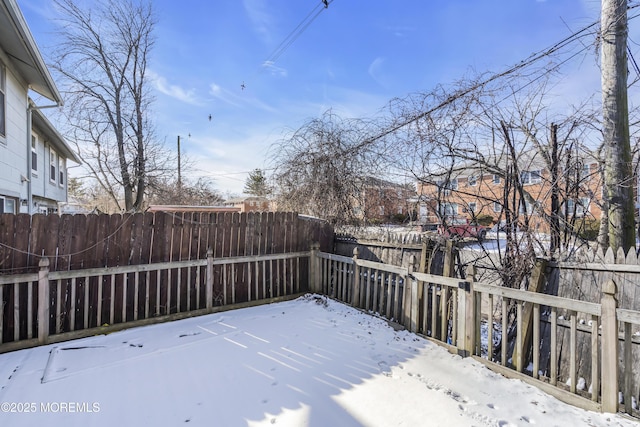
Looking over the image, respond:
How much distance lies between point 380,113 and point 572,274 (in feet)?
13.6

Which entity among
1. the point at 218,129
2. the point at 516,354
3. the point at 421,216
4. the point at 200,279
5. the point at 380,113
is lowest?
the point at 516,354

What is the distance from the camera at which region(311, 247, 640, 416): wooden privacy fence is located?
2.42 meters

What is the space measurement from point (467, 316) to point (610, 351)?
1201mm

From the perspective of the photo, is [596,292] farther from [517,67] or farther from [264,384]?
[517,67]

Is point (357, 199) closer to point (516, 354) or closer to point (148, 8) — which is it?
point (516, 354)

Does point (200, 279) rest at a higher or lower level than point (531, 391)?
higher

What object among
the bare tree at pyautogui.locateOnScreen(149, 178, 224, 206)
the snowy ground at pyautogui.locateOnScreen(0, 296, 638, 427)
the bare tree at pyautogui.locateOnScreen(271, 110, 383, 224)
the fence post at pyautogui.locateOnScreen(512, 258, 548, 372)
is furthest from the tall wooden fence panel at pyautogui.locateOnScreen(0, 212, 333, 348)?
the bare tree at pyautogui.locateOnScreen(149, 178, 224, 206)

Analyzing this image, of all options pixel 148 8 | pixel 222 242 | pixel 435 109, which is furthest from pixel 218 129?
pixel 435 109

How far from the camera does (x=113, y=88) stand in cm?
1457

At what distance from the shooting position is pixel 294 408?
99.5 inches

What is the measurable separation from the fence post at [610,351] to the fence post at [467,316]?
1113 mm

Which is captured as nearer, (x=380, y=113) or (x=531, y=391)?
(x=531, y=391)

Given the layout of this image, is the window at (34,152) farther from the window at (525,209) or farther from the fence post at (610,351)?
the fence post at (610,351)

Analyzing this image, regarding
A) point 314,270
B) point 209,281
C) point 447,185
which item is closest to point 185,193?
point 314,270
